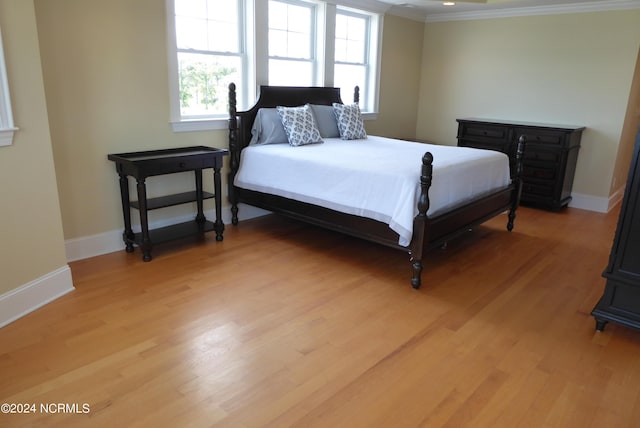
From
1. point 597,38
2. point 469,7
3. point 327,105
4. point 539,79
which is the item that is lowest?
point 327,105

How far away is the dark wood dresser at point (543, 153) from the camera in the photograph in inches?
202

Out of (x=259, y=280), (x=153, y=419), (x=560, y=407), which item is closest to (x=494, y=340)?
(x=560, y=407)

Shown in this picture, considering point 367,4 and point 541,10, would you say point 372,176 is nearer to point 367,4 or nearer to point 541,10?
point 367,4

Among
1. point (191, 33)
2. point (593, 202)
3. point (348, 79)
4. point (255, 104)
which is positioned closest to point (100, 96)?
point (191, 33)

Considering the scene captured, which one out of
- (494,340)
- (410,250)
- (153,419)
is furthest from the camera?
(410,250)

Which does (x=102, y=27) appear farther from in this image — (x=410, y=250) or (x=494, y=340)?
(x=494, y=340)

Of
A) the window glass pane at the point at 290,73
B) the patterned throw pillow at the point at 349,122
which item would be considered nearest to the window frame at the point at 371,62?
the window glass pane at the point at 290,73

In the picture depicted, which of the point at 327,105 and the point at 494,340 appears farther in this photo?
the point at 327,105

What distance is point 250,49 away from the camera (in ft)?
14.4

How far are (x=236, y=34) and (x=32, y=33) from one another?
2029mm

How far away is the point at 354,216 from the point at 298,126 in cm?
131

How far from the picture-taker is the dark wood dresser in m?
5.12

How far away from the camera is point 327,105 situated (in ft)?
16.8

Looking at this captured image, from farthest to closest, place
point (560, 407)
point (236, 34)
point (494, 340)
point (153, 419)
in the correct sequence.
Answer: point (236, 34)
point (494, 340)
point (560, 407)
point (153, 419)
